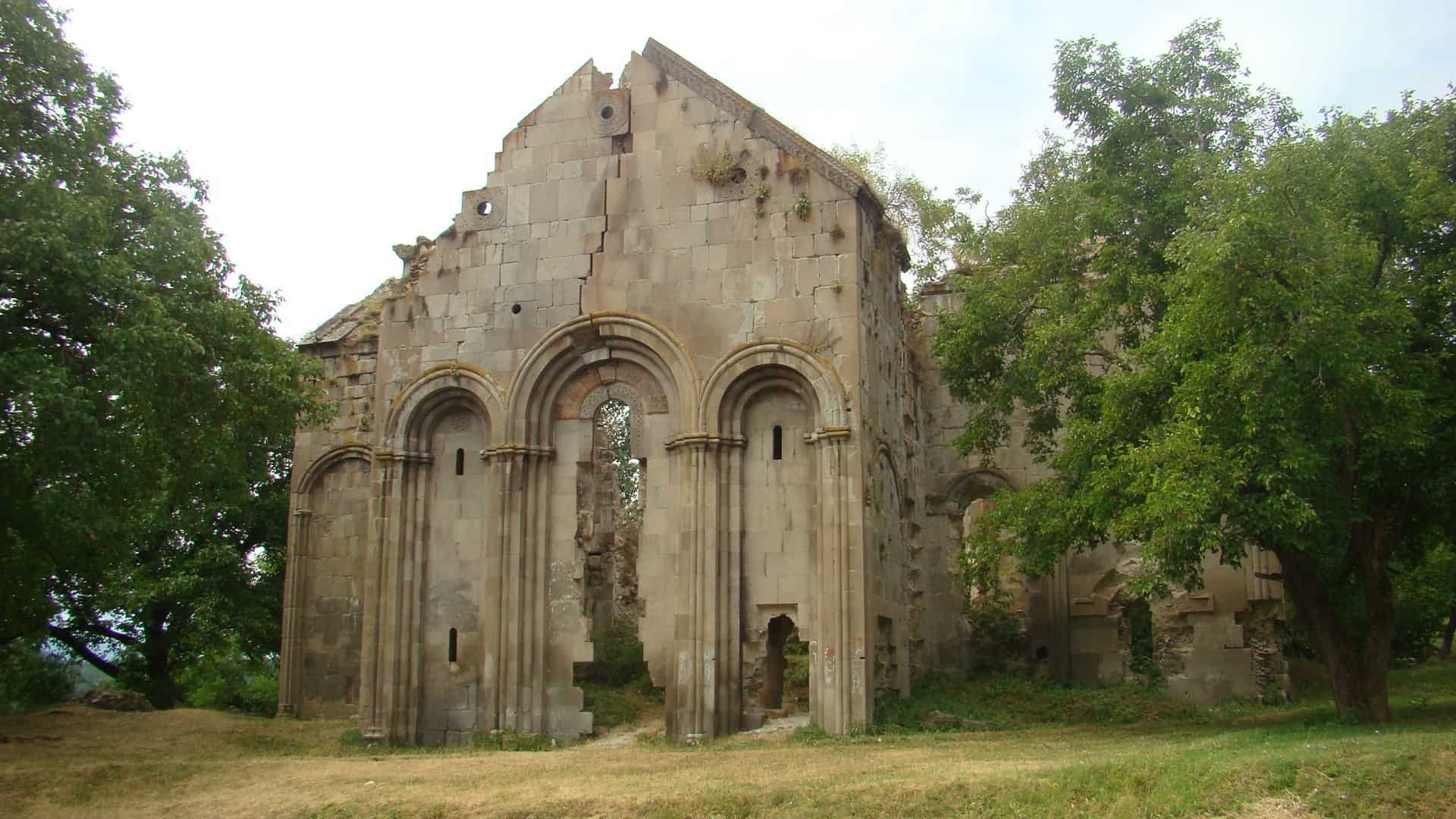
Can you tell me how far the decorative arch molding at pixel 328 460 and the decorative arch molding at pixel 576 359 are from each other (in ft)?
15.3

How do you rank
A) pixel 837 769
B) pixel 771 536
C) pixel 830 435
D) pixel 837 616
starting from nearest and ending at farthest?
pixel 837 769 → pixel 837 616 → pixel 830 435 → pixel 771 536

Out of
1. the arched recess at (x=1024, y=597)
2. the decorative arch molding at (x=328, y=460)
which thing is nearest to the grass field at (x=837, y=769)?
the arched recess at (x=1024, y=597)

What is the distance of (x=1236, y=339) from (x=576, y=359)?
8.93m

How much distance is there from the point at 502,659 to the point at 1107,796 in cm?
928

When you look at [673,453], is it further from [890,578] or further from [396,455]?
[396,455]

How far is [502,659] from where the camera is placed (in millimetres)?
17594

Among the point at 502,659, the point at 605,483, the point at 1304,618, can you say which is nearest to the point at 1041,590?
the point at 1304,618

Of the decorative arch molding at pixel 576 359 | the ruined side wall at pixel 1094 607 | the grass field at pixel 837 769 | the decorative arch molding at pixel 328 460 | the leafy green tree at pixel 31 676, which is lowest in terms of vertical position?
the grass field at pixel 837 769

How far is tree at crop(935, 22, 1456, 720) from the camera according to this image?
1313 centimetres

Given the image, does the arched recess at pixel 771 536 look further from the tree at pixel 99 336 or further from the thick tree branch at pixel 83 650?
the thick tree branch at pixel 83 650

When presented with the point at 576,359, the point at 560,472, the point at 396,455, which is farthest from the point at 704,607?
the point at 396,455

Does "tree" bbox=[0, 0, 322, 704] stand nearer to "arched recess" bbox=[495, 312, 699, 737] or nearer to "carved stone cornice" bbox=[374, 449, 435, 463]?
"carved stone cornice" bbox=[374, 449, 435, 463]

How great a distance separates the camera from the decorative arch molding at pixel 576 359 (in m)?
17.7

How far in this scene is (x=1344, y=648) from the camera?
14641 millimetres
